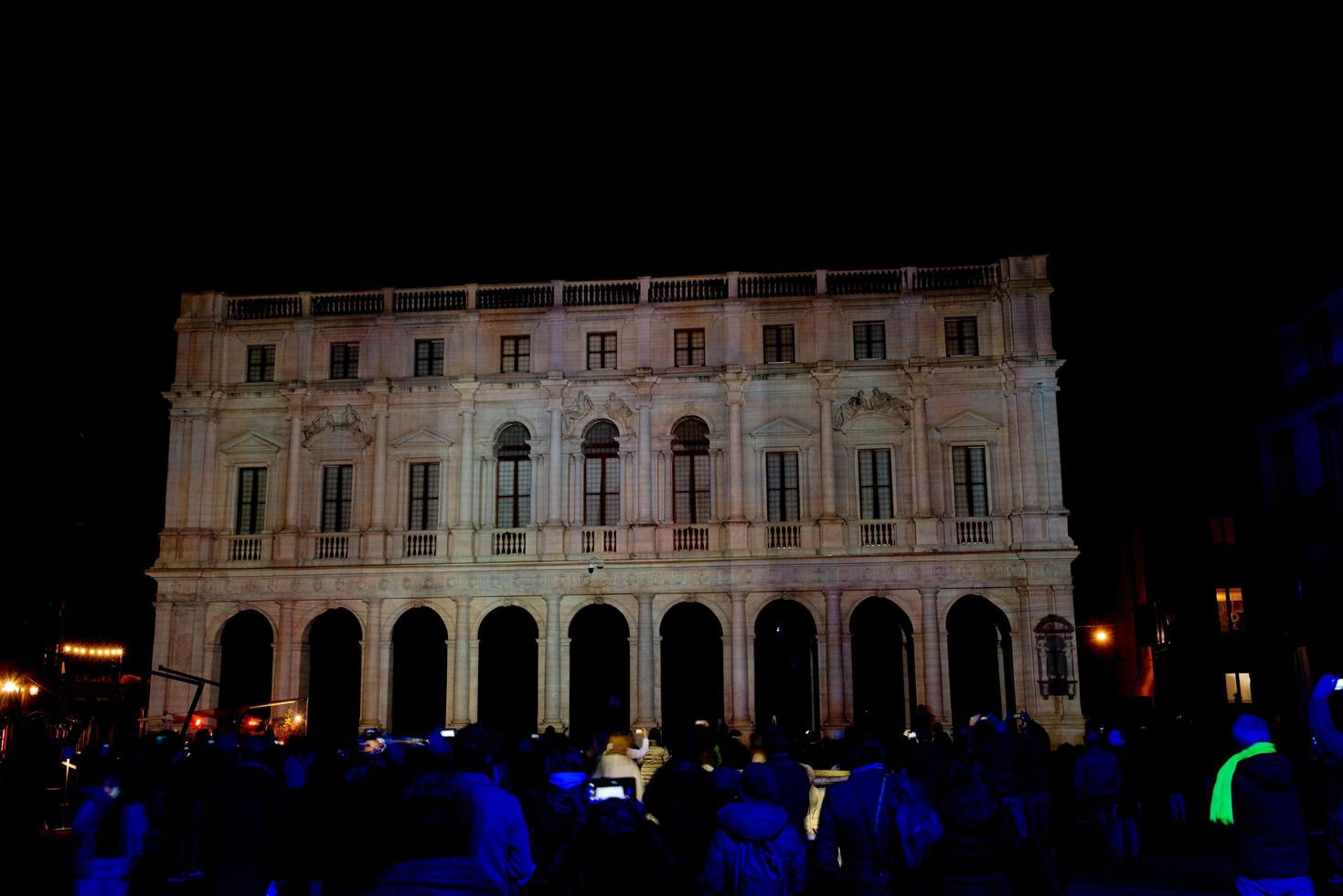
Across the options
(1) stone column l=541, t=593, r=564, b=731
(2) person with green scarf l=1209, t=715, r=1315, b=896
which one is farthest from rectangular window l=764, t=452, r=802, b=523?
(2) person with green scarf l=1209, t=715, r=1315, b=896

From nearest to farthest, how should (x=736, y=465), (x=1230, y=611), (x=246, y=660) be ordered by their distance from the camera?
(x=736, y=465), (x=246, y=660), (x=1230, y=611)

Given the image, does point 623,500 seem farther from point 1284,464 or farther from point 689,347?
point 1284,464

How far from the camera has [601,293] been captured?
125 feet

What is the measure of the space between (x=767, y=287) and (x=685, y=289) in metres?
2.62

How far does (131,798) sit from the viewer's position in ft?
35.7

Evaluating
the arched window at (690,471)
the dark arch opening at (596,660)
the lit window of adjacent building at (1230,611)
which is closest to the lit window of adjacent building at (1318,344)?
the lit window of adjacent building at (1230,611)

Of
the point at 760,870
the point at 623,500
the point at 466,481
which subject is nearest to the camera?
the point at 760,870

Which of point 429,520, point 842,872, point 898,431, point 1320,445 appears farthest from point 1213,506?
point 842,872

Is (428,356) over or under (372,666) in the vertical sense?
over

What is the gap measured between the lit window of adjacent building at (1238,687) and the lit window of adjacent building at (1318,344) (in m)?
9.82

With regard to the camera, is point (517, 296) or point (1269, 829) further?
point (517, 296)

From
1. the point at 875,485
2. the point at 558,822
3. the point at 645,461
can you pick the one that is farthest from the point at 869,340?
the point at 558,822

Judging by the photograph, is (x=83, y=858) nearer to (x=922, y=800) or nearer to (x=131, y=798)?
(x=131, y=798)

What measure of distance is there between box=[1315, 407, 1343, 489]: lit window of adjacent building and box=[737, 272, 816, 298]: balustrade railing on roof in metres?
16.2
